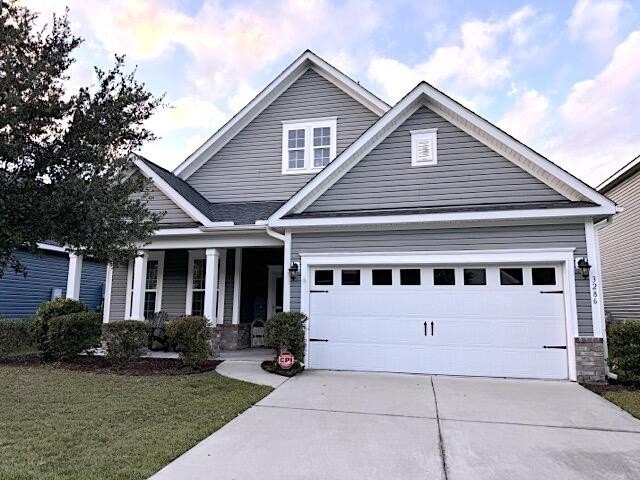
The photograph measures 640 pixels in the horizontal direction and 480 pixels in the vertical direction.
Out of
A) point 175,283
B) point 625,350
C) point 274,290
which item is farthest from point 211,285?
point 625,350

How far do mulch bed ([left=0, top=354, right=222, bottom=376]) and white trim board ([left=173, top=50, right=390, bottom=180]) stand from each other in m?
5.67

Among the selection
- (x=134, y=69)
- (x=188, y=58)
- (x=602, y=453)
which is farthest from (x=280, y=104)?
(x=602, y=453)

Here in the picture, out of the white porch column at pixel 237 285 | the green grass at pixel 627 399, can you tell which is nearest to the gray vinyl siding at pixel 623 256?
the green grass at pixel 627 399

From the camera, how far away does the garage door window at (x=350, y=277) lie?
29.8 feet

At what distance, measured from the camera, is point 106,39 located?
807 cm

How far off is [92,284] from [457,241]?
56.3 feet

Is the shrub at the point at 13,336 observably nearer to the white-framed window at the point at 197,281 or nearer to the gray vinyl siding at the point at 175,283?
the gray vinyl siding at the point at 175,283

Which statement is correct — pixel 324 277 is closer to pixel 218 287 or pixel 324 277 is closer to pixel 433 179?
pixel 433 179

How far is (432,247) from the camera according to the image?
28.3 ft

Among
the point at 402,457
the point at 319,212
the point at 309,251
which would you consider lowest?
the point at 402,457

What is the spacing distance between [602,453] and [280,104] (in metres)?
11.2

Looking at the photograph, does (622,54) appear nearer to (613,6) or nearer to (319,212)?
(613,6)

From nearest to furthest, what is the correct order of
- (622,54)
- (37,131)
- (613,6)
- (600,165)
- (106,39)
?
1. (37,131)
2. (106,39)
3. (613,6)
4. (622,54)
5. (600,165)

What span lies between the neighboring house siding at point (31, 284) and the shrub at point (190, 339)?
9.47 meters
